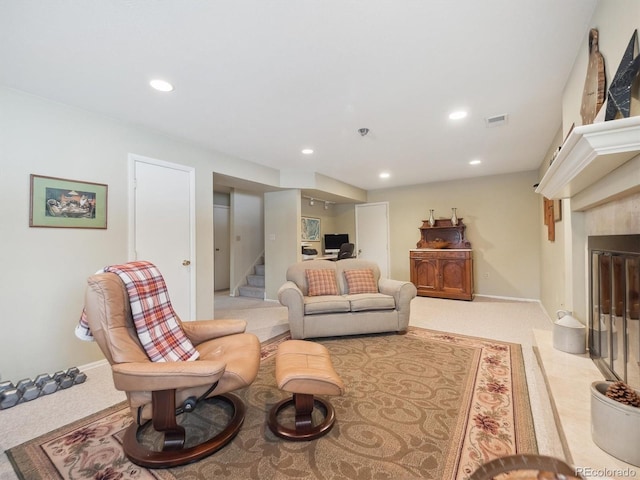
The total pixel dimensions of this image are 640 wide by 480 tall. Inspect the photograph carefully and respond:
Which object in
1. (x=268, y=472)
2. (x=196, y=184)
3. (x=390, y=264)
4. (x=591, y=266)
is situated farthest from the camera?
(x=390, y=264)

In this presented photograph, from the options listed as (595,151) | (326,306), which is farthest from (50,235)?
(595,151)

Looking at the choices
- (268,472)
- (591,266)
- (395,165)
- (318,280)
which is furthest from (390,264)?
(268,472)

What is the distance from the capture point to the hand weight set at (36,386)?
6.46 feet

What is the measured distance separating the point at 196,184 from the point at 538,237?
18.8 feet

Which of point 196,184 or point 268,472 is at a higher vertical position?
point 196,184

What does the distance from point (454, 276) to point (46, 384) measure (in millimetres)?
5596

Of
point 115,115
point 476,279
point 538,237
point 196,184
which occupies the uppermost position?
point 115,115

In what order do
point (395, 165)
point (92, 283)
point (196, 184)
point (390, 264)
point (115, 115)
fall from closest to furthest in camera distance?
point (92, 283)
point (115, 115)
point (196, 184)
point (395, 165)
point (390, 264)

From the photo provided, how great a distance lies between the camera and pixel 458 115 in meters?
2.79

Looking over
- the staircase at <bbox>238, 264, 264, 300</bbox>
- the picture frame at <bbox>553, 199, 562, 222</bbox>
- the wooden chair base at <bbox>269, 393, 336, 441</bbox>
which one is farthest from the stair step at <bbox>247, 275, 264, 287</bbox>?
the picture frame at <bbox>553, 199, 562, 222</bbox>

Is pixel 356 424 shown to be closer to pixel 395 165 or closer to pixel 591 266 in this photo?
pixel 591 266

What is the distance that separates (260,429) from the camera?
1.67 metres

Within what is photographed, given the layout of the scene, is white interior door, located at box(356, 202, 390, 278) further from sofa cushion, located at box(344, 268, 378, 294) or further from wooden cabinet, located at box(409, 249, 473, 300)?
sofa cushion, located at box(344, 268, 378, 294)

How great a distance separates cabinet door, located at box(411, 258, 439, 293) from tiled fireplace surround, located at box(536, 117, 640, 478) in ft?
9.85
